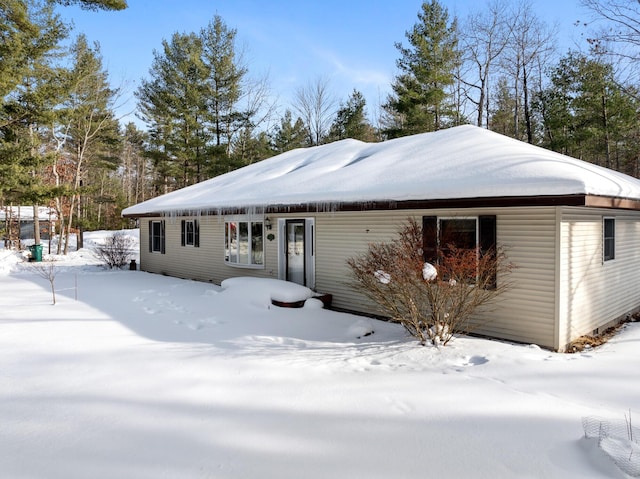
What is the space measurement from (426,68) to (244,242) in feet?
44.5

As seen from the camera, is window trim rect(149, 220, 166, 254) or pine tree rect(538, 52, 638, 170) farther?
pine tree rect(538, 52, 638, 170)

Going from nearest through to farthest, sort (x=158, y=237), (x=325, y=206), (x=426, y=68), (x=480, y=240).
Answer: (x=480, y=240) < (x=325, y=206) < (x=158, y=237) < (x=426, y=68)

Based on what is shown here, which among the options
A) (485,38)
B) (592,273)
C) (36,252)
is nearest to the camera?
(592,273)

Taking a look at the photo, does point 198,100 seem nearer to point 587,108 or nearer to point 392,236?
point 392,236

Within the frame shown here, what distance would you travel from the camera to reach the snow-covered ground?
9.20ft

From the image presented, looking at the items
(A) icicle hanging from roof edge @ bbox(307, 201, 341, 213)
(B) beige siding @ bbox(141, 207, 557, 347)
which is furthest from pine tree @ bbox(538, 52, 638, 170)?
(A) icicle hanging from roof edge @ bbox(307, 201, 341, 213)

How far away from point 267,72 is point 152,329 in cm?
2150

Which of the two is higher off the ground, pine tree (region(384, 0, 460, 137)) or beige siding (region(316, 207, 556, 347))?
pine tree (region(384, 0, 460, 137))

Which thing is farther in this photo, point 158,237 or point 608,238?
point 158,237

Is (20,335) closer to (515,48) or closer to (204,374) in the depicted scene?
(204,374)

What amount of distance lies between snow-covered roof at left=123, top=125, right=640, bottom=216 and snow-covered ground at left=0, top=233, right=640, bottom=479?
2.15 meters

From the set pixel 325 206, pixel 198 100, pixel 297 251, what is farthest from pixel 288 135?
pixel 325 206

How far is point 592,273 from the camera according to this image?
6375 millimetres

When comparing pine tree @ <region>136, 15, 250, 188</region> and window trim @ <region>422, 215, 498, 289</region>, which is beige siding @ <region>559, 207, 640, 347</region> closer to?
window trim @ <region>422, 215, 498, 289</region>
